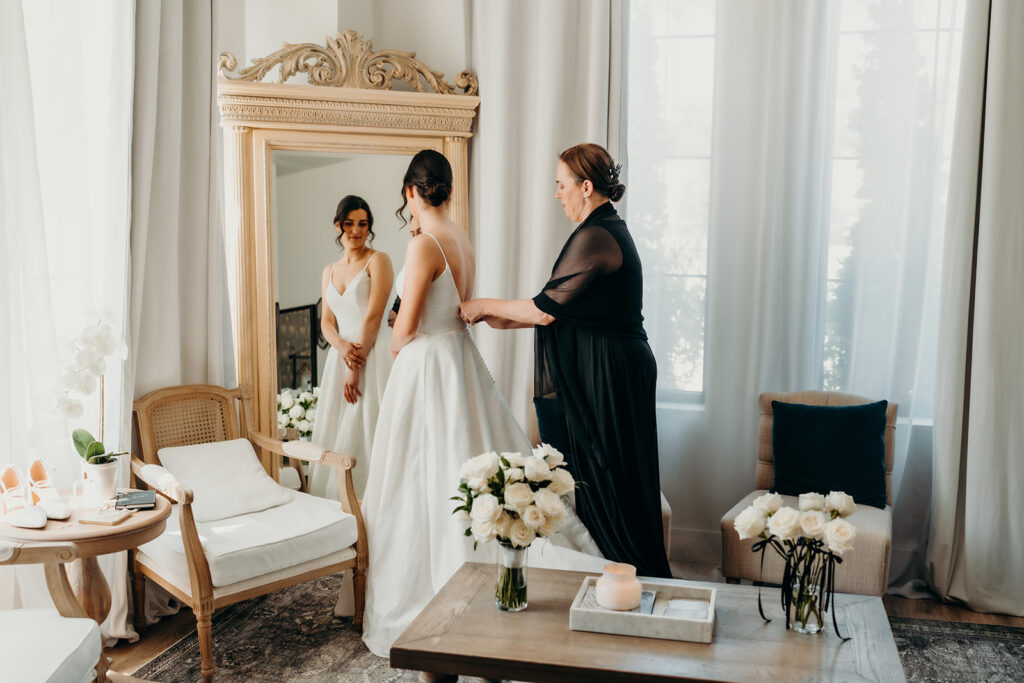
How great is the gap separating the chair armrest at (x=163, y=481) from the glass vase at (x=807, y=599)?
1.78 meters

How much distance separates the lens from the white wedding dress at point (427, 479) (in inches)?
118

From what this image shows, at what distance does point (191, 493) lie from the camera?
8.60ft

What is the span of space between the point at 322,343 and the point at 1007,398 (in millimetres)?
2858

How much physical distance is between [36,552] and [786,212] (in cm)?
314

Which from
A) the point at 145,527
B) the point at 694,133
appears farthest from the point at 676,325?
the point at 145,527

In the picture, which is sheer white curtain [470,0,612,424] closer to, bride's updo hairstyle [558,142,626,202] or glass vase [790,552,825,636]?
bride's updo hairstyle [558,142,626,202]

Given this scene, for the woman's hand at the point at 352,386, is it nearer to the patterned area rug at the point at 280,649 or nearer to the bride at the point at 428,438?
the bride at the point at 428,438

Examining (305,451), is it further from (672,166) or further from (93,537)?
(672,166)

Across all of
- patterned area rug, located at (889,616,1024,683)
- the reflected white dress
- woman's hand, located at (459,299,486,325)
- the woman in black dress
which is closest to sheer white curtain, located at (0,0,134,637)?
the reflected white dress

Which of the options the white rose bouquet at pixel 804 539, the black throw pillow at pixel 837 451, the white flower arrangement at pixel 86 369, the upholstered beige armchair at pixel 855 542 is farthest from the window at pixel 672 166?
the white flower arrangement at pixel 86 369

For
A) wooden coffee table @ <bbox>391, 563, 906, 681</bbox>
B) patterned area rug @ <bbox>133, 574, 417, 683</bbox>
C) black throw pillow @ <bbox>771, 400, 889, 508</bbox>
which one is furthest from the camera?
black throw pillow @ <bbox>771, 400, 889, 508</bbox>

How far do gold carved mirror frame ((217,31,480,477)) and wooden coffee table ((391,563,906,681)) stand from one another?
1.80 metres

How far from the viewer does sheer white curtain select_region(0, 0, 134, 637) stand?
2.55 meters

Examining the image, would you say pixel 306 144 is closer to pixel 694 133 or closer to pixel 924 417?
pixel 694 133
